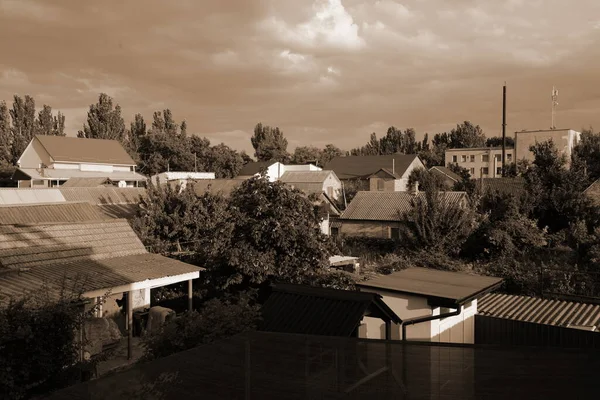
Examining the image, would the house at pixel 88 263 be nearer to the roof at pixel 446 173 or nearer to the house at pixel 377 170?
the house at pixel 377 170

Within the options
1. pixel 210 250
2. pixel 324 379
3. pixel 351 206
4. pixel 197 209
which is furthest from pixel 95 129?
pixel 324 379

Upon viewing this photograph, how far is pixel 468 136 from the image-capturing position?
97.6 meters

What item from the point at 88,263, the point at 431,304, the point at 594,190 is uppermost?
the point at 594,190

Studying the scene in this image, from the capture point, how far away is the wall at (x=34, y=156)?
180 ft

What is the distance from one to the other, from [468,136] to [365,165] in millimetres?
41314

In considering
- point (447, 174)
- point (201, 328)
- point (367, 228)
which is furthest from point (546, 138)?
point (201, 328)

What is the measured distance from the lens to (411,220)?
24891mm

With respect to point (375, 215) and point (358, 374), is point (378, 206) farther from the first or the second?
point (358, 374)

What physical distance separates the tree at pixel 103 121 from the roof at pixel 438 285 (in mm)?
65971

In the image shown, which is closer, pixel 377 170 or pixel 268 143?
pixel 377 170

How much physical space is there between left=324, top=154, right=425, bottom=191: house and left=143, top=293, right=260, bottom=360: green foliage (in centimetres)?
5127

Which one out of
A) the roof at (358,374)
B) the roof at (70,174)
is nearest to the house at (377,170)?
the roof at (70,174)

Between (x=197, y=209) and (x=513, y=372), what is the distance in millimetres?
19012

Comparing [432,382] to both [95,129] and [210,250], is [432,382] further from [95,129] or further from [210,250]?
[95,129]
